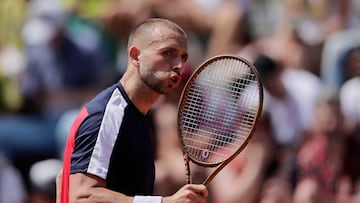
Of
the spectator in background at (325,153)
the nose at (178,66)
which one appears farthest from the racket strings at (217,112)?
the spectator in background at (325,153)

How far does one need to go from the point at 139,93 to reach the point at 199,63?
16.0ft

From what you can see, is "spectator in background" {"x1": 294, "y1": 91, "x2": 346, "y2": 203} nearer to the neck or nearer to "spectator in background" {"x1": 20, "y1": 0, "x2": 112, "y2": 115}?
"spectator in background" {"x1": 20, "y1": 0, "x2": 112, "y2": 115}

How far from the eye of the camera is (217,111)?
6148 mm

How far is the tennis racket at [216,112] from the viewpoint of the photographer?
5.54 m

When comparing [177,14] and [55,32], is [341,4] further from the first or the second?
[55,32]

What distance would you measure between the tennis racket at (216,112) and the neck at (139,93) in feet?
0.54

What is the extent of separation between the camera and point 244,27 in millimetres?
10273

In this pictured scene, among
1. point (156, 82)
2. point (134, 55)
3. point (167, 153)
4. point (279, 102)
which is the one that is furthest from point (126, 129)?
point (279, 102)

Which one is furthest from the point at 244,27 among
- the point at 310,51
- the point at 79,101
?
the point at 79,101

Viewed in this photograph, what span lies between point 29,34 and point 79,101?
1.12m

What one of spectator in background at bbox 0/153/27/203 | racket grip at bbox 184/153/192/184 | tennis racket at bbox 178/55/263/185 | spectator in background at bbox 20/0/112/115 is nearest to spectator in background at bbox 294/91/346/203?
tennis racket at bbox 178/55/263/185

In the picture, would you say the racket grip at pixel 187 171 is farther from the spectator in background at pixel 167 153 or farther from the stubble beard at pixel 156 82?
the spectator in background at pixel 167 153

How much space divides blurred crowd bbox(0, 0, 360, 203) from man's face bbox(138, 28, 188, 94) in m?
2.75

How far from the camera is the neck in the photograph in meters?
5.61
